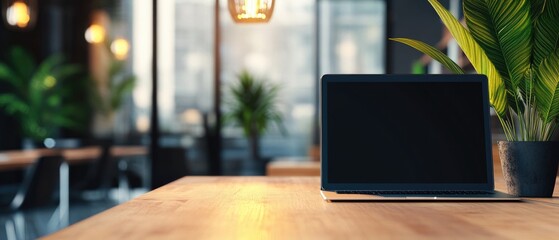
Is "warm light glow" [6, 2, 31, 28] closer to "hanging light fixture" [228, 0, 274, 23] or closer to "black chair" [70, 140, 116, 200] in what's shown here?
"black chair" [70, 140, 116, 200]

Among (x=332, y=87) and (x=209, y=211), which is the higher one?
(x=332, y=87)

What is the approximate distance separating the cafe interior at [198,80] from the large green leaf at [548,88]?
502 centimetres

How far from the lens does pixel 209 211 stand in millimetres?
1360

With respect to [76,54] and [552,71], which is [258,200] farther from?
[76,54]

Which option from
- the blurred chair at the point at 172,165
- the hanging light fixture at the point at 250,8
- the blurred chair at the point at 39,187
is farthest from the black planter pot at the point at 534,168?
the blurred chair at the point at 172,165

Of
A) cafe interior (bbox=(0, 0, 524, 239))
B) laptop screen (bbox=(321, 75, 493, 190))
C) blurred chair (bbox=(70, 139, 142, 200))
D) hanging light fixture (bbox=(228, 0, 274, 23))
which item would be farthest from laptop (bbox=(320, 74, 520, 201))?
blurred chair (bbox=(70, 139, 142, 200))

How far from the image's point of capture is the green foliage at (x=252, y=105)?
7965 millimetres

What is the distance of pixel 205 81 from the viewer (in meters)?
8.04

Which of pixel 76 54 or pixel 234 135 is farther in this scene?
pixel 76 54

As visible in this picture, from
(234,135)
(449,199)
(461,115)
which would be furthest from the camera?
(234,135)

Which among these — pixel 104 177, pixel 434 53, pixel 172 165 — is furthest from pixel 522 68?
pixel 104 177

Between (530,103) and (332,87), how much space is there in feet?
1.76

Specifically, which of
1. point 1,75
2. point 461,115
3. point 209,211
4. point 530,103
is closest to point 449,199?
point 461,115

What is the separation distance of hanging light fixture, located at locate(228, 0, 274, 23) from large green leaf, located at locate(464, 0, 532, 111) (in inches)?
41.6
